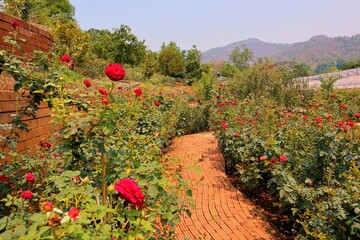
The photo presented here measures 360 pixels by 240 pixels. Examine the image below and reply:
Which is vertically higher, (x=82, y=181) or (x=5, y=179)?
(x=82, y=181)

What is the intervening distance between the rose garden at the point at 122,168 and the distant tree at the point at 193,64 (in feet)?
91.2

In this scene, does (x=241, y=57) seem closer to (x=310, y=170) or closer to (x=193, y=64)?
(x=193, y=64)

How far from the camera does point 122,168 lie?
52.6 inches

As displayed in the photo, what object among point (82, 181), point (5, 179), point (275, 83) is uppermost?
point (275, 83)

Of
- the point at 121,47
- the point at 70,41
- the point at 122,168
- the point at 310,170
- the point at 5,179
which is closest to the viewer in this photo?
the point at 122,168

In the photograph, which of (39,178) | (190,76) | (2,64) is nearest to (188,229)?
(39,178)

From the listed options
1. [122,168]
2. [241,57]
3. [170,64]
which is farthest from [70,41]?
[241,57]

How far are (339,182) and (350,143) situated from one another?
17.4 inches

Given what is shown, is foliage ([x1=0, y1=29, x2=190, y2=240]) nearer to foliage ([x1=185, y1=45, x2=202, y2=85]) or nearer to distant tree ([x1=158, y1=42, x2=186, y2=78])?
distant tree ([x1=158, y1=42, x2=186, y2=78])

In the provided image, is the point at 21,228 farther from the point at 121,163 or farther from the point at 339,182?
the point at 339,182

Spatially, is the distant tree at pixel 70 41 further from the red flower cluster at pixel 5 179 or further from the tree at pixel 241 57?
the tree at pixel 241 57

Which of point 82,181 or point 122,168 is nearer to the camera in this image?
point 82,181

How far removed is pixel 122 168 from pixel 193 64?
107 feet

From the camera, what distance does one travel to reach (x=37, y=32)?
15.1 feet
